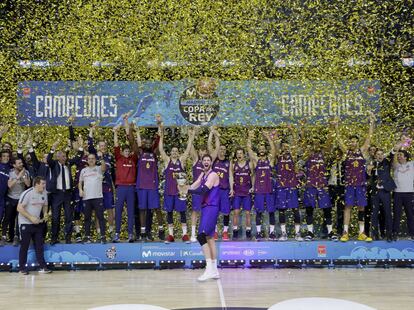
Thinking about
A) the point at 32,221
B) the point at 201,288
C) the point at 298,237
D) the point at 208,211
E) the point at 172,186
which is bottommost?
the point at 201,288

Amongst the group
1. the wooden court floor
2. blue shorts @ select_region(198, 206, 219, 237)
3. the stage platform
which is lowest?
the wooden court floor

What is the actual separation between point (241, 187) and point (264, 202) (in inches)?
18.4

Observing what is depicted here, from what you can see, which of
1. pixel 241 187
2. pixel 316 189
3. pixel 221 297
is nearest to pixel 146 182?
pixel 241 187

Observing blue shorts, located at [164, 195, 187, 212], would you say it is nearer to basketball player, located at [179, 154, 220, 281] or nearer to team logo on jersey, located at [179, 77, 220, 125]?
basketball player, located at [179, 154, 220, 281]

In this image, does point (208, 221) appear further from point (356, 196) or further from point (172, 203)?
point (356, 196)

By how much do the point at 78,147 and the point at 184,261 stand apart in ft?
8.68

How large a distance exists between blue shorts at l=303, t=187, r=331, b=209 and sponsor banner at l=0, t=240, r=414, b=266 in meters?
0.64

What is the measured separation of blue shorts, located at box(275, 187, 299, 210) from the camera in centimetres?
875

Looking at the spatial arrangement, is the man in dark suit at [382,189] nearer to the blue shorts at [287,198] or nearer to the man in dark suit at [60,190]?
the blue shorts at [287,198]

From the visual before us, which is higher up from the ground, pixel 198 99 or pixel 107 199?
pixel 198 99

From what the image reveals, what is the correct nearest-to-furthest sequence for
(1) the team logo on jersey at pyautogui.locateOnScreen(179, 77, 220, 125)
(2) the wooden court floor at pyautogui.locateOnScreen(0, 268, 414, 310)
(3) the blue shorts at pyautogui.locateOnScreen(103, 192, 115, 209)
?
1. (2) the wooden court floor at pyautogui.locateOnScreen(0, 268, 414, 310)
2. (3) the blue shorts at pyautogui.locateOnScreen(103, 192, 115, 209)
3. (1) the team logo on jersey at pyautogui.locateOnScreen(179, 77, 220, 125)

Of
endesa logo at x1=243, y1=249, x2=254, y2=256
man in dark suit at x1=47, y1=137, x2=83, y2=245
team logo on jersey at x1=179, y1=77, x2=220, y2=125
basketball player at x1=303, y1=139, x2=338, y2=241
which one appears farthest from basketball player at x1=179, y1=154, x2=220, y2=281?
team logo on jersey at x1=179, y1=77, x2=220, y2=125

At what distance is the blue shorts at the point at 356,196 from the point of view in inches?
337

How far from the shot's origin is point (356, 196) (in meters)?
8.59
